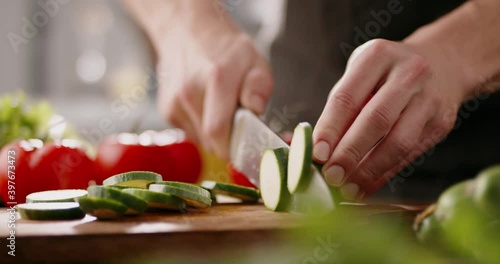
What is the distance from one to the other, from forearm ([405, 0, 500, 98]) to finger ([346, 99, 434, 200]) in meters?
0.12

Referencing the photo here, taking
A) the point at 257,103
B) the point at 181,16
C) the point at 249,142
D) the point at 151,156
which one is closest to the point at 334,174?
the point at 249,142

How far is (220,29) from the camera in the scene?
179 cm

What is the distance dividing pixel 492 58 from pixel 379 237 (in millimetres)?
1110

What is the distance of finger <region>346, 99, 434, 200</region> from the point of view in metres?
1.18

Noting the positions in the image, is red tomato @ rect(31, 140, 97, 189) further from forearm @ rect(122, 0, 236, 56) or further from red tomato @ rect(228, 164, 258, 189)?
forearm @ rect(122, 0, 236, 56)

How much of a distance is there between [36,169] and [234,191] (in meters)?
0.42

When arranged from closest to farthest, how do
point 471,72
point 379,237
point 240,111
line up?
point 379,237, point 471,72, point 240,111

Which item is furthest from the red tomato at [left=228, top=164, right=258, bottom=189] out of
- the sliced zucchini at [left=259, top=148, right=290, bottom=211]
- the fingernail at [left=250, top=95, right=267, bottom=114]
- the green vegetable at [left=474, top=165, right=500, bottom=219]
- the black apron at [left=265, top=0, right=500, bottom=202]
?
the green vegetable at [left=474, top=165, right=500, bottom=219]

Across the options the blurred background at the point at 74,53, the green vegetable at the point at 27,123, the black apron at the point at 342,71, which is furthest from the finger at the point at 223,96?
the blurred background at the point at 74,53

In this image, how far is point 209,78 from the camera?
5.43ft

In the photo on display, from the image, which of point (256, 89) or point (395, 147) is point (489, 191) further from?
point (256, 89)

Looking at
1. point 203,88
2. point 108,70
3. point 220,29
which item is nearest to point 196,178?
point 203,88

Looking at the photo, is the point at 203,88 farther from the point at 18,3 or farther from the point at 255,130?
the point at 18,3

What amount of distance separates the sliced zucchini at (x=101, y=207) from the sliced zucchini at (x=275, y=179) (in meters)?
0.26
